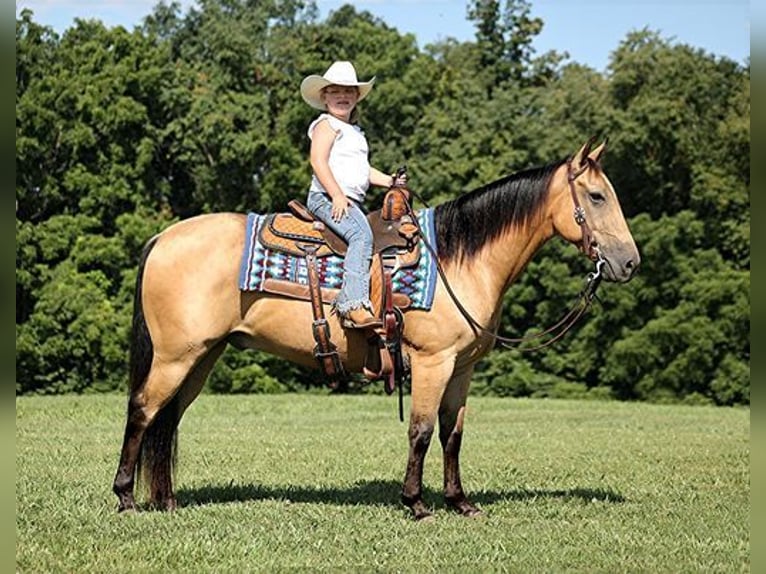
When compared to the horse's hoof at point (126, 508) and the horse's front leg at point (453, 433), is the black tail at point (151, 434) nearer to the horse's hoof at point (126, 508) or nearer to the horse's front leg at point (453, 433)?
the horse's hoof at point (126, 508)

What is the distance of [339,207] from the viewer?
7.65m

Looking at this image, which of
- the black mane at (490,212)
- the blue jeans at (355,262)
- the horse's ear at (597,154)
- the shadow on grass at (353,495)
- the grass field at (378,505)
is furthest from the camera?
the shadow on grass at (353,495)

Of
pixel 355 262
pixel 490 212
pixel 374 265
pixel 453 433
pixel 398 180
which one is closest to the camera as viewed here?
pixel 355 262

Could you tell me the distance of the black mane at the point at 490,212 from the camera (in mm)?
7926

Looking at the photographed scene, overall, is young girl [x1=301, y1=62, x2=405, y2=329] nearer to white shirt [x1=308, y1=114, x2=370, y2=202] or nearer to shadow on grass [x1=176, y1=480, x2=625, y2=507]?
A: white shirt [x1=308, y1=114, x2=370, y2=202]

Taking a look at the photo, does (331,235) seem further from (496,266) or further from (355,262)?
(496,266)

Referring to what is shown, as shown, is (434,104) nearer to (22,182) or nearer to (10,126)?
(22,182)

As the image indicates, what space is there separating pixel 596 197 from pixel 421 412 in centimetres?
196

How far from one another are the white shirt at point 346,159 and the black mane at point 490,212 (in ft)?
2.30

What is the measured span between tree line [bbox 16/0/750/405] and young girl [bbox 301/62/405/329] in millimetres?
21658

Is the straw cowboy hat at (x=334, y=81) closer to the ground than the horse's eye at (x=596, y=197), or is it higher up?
higher up

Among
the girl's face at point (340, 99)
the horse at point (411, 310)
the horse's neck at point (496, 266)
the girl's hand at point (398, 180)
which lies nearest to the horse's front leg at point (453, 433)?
the horse at point (411, 310)

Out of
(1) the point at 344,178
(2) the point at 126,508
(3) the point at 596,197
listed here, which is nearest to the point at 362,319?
(1) the point at 344,178

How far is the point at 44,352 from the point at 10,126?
87.7 ft
